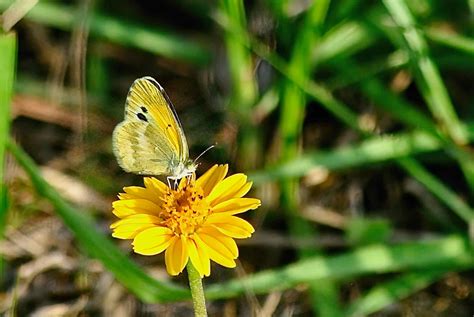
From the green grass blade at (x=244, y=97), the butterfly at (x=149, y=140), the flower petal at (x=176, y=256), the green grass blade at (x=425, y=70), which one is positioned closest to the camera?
the flower petal at (x=176, y=256)

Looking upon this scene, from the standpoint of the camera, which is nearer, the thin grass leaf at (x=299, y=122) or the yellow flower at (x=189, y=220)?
the yellow flower at (x=189, y=220)

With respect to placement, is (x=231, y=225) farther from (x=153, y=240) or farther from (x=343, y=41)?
(x=343, y=41)

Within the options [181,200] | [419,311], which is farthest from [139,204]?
[419,311]

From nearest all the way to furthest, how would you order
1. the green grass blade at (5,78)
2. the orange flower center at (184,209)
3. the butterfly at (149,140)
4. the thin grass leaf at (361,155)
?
the orange flower center at (184,209), the butterfly at (149,140), the green grass blade at (5,78), the thin grass leaf at (361,155)

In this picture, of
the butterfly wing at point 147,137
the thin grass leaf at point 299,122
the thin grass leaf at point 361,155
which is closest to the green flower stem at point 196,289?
the butterfly wing at point 147,137

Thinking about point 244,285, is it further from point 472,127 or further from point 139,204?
point 472,127

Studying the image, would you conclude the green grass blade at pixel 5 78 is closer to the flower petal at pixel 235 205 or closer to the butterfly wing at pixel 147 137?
the butterfly wing at pixel 147 137

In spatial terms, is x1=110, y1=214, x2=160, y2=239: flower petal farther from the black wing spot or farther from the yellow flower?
the black wing spot
